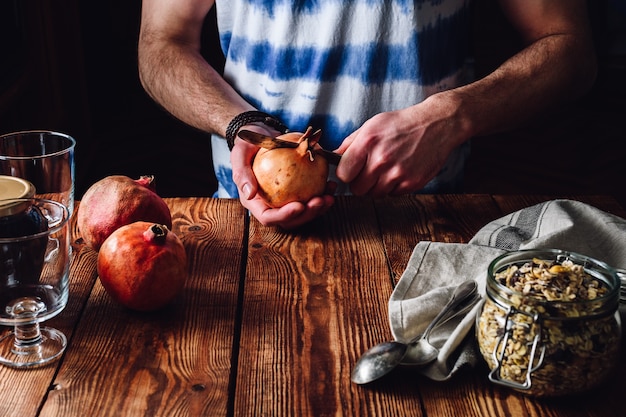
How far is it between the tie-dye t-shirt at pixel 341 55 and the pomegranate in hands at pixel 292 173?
0.31m

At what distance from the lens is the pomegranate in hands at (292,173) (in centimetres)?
101

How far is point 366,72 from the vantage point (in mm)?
1309

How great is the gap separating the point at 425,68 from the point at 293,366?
71 centimetres

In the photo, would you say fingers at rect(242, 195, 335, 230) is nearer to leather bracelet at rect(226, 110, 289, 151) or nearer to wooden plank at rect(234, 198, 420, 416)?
wooden plank at rect(234, 198, 420, 416)

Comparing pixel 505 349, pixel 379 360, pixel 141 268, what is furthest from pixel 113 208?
pixel 505 349

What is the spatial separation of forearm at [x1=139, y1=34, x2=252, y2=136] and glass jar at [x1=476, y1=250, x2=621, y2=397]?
0.67m

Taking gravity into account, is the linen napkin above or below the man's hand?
above

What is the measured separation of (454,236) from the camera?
3.43 ft

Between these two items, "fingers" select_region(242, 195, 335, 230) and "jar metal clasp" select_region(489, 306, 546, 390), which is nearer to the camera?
"jar metal clasp" select_region(489, 306, 546, 390)

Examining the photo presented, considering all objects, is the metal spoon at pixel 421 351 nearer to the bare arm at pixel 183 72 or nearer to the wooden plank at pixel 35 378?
the wooden plank at pixel 35 378

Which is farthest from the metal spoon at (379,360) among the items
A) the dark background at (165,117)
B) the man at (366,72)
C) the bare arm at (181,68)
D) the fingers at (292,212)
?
the dark background at (165,117)

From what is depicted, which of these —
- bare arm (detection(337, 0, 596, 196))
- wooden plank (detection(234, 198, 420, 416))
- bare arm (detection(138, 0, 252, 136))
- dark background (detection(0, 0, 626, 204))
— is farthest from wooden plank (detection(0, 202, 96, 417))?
dark background (detection(0, 0, 626, 204))

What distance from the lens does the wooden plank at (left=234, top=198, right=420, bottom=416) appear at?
28.2 inches

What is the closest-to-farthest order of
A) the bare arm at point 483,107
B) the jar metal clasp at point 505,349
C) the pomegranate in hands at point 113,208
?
Result: the jar metal clasp at point 505,349, the pomegranate in hands at point 113,208, the bare arm at point 483,107
